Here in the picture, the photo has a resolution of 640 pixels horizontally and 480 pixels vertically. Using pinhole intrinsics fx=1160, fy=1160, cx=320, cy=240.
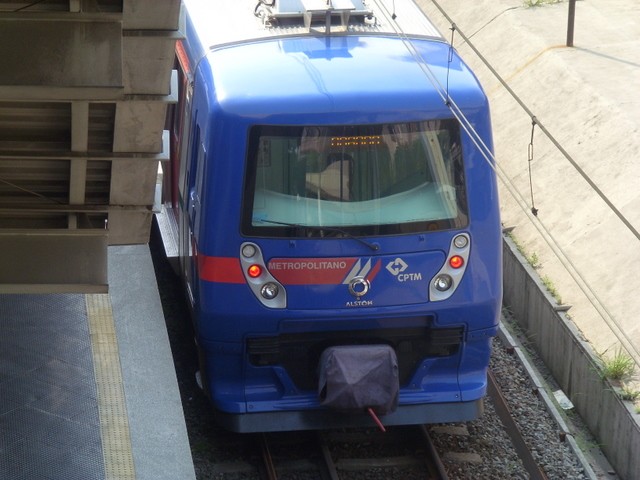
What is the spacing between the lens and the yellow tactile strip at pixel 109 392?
7.08m

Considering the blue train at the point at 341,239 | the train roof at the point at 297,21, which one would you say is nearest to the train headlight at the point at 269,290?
the blue train at the point at 341,239

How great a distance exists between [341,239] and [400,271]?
0.43m

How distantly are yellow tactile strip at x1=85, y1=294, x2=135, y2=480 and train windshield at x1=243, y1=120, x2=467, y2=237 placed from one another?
4.89ft

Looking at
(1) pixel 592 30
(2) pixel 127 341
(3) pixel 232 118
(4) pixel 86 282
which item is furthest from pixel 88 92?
(1) pixel 592 30

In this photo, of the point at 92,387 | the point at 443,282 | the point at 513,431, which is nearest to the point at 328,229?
the point at 443,282

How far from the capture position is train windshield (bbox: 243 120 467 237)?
7.32m

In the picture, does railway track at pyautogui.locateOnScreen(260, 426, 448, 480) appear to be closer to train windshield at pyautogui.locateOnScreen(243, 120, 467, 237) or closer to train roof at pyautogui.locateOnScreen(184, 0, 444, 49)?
train windshield at pyautogui.locateOnScreen(243, 120, 467, 237)

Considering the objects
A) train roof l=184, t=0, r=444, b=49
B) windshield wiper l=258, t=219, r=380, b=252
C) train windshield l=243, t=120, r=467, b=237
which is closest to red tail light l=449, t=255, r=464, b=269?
train windshield l=243, t=120, r=467, b=237

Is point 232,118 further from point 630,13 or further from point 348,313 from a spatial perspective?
point 630,13

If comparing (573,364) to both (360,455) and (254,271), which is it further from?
(254,271)

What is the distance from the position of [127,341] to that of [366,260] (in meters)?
2.07

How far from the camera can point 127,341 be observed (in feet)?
27.5

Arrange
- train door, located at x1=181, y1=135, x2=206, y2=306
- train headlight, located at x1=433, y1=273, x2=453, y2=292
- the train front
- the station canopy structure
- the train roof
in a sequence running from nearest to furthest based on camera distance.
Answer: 1. the station canopy structure
2. the train front
3. train headlight, located at x1=433, y1=273, x2=453, y2=292
4. train door, located at x1=181, y1=135, x2=206, y2=306
5. the train roof

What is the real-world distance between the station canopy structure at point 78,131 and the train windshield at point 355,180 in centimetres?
73
